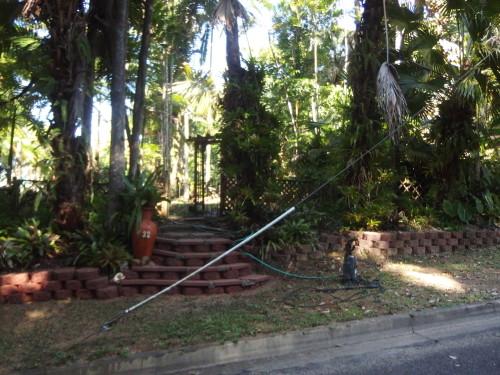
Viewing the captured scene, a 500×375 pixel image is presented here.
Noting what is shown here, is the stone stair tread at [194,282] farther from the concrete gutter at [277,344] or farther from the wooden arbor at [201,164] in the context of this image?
the wooden arbor at [201,164]

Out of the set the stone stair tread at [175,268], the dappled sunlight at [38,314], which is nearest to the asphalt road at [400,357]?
the stone stair tread at [175,268]

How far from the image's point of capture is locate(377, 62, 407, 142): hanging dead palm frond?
7.58 m

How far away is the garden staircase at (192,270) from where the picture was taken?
6.13 meters

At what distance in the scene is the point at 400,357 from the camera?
182 inches

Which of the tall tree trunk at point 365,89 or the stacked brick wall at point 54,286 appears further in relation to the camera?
the tall tree trunk at point 365,89

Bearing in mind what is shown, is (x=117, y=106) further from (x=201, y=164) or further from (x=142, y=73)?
(x=201, y=164)

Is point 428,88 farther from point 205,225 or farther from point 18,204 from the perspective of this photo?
point 18,204

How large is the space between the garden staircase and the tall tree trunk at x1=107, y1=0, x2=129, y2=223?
1.12 m

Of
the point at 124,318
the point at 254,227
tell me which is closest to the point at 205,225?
the point at 254,227

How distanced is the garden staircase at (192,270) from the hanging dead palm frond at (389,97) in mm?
3546

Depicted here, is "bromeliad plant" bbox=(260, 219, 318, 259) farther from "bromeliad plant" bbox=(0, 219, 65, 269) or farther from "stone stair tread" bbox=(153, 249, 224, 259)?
"bromeliad plant" bbox=(0, 219, 65, 269)

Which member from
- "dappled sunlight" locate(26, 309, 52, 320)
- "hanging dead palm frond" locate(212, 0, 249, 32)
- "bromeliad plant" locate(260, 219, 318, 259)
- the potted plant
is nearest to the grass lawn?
"dappled sunlight" locate(26, 309, 52, 320)

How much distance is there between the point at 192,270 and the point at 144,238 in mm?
874

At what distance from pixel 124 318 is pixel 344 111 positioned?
19.7 feet
